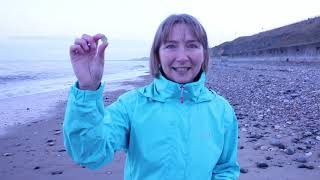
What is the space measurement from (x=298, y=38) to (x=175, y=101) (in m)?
69.5

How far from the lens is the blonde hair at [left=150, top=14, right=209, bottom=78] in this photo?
2.39 meters

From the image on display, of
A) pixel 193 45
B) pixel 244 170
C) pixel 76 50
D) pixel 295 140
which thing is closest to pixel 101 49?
pixel 76 50

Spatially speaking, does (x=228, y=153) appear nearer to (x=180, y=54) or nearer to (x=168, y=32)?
(x=180, y=54)

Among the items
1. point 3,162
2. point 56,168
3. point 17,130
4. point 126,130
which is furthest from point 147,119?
point 17,130

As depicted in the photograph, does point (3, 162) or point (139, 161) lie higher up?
point (139, 161)

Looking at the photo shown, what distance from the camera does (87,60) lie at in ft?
6.06

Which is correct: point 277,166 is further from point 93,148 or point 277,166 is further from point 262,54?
point 262,54

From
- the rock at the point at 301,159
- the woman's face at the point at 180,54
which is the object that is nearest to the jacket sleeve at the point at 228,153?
the woman's face at the point at 180,54

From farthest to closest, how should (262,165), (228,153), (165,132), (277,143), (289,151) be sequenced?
(277,143)
(289,151)
(262,165)
(228,153)
(165,132)

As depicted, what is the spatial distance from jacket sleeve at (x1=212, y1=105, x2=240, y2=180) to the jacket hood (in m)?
0.27

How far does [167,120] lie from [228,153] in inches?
23.4

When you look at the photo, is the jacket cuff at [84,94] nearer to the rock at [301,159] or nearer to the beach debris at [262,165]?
the beach debris at [262,165]

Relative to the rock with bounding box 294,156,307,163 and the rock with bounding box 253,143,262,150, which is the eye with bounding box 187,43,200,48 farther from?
the rock with bounding box 253,143,262,150

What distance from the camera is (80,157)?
1.92 m
